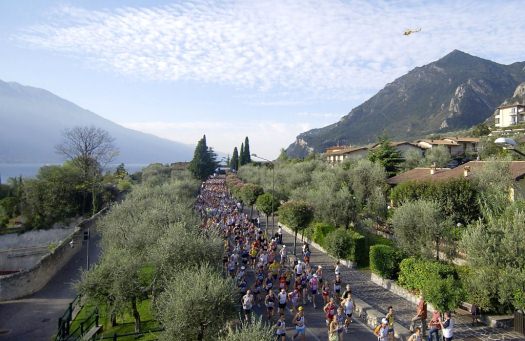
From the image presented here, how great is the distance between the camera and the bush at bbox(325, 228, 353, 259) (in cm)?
2487

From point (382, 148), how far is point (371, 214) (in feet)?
64.4

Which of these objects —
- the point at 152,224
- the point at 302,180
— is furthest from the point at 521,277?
the point at 302,180

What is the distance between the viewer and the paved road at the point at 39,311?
22000 millimetres

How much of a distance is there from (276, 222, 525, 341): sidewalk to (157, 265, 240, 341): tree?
305 inches

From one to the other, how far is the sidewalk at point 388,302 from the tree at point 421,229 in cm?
270

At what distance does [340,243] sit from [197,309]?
571 inches

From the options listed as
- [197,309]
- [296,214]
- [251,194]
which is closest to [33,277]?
[296,214]

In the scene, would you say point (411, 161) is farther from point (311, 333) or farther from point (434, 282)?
point (311, 333)

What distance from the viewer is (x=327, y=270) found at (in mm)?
24578

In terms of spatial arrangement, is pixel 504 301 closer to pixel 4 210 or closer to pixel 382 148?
pixel 382 148

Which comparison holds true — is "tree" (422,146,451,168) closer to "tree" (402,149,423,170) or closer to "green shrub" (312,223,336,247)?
"tree" (402,149,423,170)

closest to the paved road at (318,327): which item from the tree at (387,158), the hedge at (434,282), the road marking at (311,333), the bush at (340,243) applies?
the road marking at (311,333)

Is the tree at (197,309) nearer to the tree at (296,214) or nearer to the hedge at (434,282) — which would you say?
the hedge at (434,282)

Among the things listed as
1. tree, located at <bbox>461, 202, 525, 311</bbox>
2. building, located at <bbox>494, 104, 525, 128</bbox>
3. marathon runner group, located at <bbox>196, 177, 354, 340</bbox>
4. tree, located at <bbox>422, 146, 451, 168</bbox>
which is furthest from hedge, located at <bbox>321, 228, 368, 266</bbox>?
building, located at <bbox>494, 104, 525, 128</bbox>
